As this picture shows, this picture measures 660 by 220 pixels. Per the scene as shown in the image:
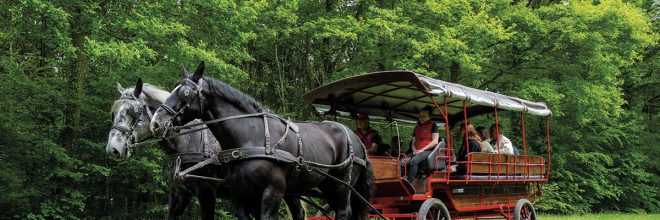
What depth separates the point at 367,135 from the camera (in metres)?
8.70

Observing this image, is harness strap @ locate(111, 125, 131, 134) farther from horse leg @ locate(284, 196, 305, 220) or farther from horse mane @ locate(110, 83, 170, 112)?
horse leg @ locate(284, 196, 305, 220)

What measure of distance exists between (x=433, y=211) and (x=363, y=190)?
1427 mm

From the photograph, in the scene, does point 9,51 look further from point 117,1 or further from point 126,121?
point 126,121

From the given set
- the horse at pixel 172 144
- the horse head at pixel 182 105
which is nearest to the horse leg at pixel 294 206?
the horse at pixel 172 144

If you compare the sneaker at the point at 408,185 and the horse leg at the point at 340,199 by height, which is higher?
the sneaker at the point at 408,185

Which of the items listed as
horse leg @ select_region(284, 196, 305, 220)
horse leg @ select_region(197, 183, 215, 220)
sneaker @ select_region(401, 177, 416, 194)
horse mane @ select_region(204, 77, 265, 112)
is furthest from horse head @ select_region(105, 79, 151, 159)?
sneaker @ select_region(401, 177, 416, 194)

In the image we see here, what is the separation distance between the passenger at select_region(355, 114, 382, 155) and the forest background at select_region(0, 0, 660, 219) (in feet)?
8.65

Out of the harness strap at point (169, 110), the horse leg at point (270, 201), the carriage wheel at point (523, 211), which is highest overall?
the harness strap at point (169, 110)

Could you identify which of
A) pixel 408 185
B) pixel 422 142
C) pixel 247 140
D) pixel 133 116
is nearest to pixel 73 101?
pixel 133 116

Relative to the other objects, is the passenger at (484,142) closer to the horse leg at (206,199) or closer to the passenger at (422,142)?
the passenger at (422,142)

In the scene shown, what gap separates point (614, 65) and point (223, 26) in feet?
39.8

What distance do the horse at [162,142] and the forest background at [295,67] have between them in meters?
2.24

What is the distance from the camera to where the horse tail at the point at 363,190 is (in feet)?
22.3

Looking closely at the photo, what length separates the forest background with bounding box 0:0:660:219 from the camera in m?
11.4
